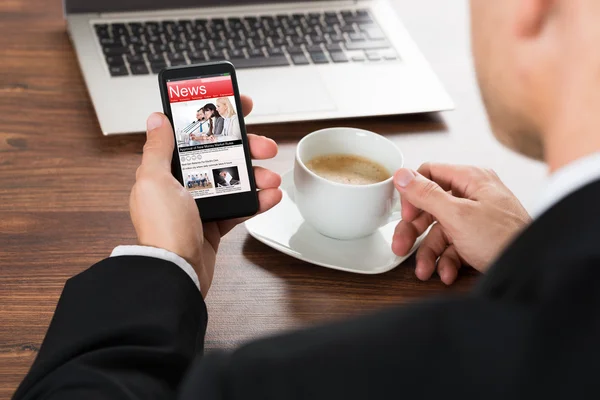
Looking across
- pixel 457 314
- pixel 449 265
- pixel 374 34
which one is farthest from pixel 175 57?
pixel 457 314

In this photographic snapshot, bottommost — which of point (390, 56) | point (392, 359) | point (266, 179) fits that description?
point (390, 56)

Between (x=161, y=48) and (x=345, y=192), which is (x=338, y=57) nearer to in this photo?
(x=161, y=48)

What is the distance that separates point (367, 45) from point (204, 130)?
0.51 meters

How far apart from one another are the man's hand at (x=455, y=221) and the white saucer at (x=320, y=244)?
0.07 ft

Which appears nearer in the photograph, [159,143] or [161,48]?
[159,143]

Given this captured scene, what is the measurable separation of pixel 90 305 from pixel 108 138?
42cm

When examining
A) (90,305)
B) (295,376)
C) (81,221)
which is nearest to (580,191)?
(295,376)

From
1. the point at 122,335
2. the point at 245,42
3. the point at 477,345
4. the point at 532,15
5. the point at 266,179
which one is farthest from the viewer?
the point at 245,42

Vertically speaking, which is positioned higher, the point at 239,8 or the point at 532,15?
the point at 532,15

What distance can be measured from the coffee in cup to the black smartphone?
0.10m

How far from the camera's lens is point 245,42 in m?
1.29

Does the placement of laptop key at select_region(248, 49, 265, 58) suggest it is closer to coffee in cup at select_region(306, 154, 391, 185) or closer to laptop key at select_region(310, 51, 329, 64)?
laptop key at select_region(310, 51, 329, 64)

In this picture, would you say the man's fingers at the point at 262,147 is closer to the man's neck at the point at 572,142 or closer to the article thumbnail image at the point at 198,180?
the article thumbnail image at the point at 198,180

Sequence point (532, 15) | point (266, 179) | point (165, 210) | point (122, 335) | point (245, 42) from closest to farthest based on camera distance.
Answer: point (532, 15) → point (122, 335) → point (165, 210) → point (266, 179) → point (245, 42)
